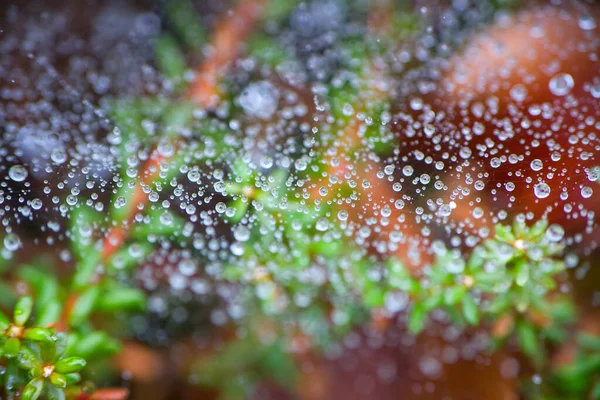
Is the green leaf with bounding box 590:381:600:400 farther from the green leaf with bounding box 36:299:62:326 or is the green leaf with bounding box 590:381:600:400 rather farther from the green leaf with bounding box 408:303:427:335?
the green leaf with bounding box 36:299:62:326

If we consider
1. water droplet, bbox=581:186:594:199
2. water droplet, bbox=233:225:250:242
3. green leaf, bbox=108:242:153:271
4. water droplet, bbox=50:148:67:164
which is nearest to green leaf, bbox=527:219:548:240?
water droplet, bbox=581:186:594:199

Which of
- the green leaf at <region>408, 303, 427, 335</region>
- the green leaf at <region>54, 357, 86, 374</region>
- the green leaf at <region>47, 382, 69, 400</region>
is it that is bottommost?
the green leaf at <region>408, 303, 427, 335</region>

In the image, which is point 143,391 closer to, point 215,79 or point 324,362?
point 324,362

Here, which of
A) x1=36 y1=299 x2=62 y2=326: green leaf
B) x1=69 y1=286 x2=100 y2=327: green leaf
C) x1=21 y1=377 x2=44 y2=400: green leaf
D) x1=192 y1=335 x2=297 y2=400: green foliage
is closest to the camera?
x1=21 y1=377 x2=44 y2=400: green leaf

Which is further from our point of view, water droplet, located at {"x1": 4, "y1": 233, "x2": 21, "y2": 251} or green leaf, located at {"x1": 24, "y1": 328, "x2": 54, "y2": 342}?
water droplet, located at {"x1": 4, "y1": 233, "x2": 21, "y2": 251}

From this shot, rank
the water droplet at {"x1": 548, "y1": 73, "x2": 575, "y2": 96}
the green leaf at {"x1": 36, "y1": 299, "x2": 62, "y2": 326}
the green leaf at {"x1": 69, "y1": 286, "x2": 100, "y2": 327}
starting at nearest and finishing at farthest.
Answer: the green leaf at {"x1": 36, "y1": 299, "x2": 62, "y2": 326}
the green leaf at {"x1": 69, "y1": 286, "x2": 100, "y2": 327}
the water droplet at {"x1": 548, "y1": 73, "x2": 575, "y2": 96}

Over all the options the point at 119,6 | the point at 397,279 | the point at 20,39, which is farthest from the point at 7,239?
the point at 119,6

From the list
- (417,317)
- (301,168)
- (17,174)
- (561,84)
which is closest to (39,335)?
(17,174)
